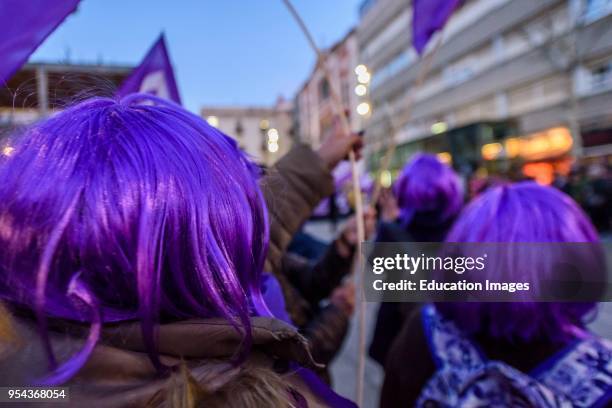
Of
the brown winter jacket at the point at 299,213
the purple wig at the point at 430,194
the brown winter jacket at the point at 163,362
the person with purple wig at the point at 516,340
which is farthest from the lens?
the purple wig at the point at 430,194

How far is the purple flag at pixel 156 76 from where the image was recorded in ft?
7.10

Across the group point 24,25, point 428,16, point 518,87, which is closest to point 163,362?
point 24,25

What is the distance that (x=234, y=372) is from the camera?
560mm

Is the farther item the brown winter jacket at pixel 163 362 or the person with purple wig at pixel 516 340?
the person with purple wig at pixel 516 340

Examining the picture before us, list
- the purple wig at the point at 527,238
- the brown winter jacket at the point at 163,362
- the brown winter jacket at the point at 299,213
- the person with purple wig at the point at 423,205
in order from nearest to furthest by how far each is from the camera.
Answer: the brown winter jacket at the point at 163,362 → the purple wig at the point at 527,238 → the brown winter jacket at the point at 299,213 → the person with purple wig at the point at 423,205

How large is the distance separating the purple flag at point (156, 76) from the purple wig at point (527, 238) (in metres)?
1.61

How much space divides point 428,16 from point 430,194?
3.13 ft

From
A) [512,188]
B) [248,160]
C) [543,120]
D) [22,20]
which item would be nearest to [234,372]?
[248,160]

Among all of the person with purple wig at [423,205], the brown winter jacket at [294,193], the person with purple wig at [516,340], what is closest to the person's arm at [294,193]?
the brown winter jacket at [294,193]

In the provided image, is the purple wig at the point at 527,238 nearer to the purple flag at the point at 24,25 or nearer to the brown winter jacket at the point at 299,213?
the brown winter jacket at the point at 299,213

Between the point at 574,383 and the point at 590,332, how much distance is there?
18 cm

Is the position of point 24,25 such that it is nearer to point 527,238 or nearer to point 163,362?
point 163,362

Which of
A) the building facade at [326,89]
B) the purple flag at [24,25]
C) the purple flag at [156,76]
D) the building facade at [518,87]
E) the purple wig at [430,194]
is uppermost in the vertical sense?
the building facade at [326,89]

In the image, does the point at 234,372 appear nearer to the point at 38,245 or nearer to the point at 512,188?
the point at 38,245
